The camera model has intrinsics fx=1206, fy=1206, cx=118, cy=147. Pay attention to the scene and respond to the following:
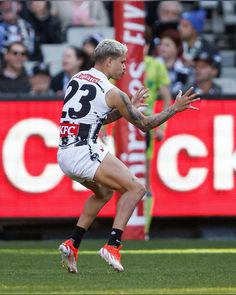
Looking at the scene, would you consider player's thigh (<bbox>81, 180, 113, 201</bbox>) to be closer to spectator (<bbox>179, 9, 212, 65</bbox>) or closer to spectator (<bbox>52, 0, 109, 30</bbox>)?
spectator (<bbox>179, 9, 212, 65</bbox>)

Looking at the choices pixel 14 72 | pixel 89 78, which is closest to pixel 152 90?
pixel 14 72

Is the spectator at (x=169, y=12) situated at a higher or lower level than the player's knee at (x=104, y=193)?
higher

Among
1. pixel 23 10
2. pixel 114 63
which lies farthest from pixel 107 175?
pixel 23 10

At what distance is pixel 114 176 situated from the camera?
968 cm

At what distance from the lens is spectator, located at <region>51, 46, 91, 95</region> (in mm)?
16562

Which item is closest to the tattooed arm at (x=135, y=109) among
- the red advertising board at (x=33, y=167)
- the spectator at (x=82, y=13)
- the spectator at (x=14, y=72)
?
the red advertising board at (x=33, y=167)

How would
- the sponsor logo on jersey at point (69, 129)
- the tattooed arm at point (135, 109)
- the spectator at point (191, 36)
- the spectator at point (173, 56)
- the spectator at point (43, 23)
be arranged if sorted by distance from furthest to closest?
1. the spectator at point (43, 23)
2. the spectator at point (191, 36)
3. the spectator at point (173, 56)
4. the sponsor logo on jersey at point (69, 129)
5. the tattooed arm at point (135, 109)

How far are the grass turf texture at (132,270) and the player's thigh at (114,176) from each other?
2.37 ft

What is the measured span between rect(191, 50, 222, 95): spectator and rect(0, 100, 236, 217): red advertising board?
1.28m

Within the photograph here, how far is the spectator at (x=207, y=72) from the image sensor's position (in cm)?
1659

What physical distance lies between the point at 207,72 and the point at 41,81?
234 cm

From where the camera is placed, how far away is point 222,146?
15.0 m

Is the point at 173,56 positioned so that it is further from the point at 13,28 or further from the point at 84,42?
the point at 13,28

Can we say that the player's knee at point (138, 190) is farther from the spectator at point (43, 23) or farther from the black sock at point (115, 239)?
the spectator at point (43, 23)
